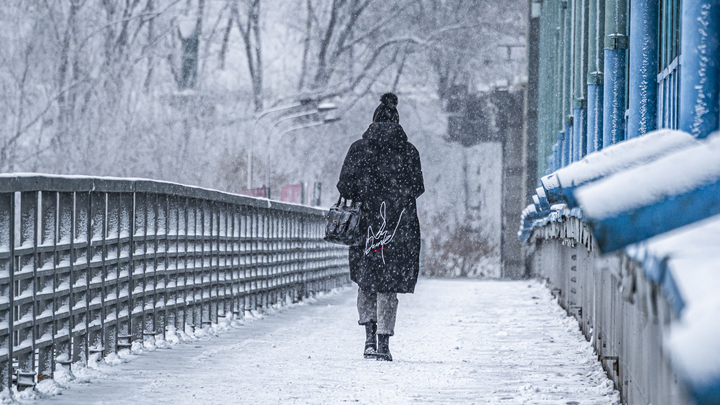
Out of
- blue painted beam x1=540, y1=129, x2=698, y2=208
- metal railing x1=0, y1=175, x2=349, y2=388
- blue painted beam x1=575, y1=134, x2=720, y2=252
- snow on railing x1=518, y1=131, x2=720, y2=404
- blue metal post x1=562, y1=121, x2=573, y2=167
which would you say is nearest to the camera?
snow on railing x1=518, y1=131, x2=720, y2=404

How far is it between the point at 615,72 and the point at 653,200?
29.3 feet

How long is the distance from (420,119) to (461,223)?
15.6 feet

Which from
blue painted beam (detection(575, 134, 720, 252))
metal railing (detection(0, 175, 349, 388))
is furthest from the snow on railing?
metal railing (detection(0, 175, 349, 388))

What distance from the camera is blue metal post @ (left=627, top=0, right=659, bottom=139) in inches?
339

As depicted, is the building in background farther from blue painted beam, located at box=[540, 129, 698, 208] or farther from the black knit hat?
blue painted beam, located at box=[540, 129, 698, 208]

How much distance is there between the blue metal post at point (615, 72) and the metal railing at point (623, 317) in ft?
3.10

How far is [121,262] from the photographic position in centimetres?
823

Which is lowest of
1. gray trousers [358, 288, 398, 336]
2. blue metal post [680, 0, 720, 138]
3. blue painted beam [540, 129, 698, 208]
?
gray trousers [358, 288, 398, 336]

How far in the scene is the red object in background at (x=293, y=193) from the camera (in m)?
32.4

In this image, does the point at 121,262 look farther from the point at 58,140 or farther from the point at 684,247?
the point at 58,140

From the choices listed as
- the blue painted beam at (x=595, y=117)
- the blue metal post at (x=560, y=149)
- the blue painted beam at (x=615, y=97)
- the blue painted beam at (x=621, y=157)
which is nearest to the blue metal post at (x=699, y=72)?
the blue painted beam at (x=621, y=157)

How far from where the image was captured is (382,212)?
8.56m

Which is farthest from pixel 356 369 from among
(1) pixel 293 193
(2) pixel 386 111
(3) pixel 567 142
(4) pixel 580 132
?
(1) pixel 293 193

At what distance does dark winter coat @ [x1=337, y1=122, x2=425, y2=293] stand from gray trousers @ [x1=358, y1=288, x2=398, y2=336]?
10cm
